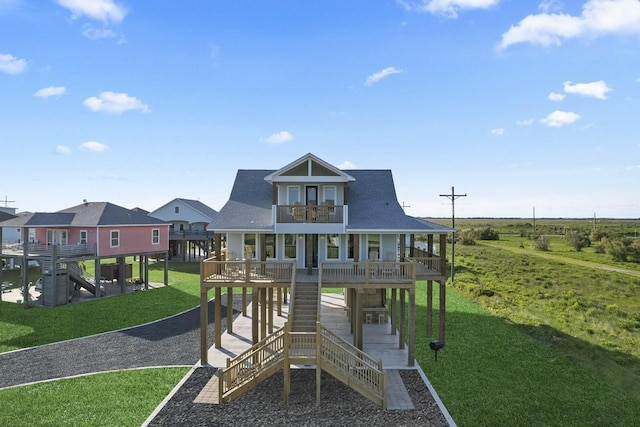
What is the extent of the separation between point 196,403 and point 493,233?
113535 mm

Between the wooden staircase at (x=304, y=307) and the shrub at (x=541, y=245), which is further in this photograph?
the shrub at (x=541, y=245)

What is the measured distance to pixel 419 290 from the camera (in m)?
36.6

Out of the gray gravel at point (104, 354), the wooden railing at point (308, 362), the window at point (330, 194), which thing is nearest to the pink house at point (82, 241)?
the gray gravel at point (104, 354)

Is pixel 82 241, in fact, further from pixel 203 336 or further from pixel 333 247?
pixel 333 247

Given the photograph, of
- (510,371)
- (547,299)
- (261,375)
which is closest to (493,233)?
(547,299)

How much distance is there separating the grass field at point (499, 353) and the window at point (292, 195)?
34.5ft

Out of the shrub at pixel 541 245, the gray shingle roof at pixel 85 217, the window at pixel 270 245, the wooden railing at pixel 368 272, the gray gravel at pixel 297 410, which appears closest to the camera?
the gray gravel at pixel 297 410

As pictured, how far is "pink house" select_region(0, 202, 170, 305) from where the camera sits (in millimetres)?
28812

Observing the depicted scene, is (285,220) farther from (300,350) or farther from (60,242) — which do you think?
(60,242)

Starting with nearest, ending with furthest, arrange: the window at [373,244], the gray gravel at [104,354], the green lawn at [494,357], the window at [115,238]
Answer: the green lawn at [494,357] < the gray gravel at [104,354] < the window at [373,244] < the window at [115,238]

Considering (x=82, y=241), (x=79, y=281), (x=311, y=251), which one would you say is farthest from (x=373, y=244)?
(x=82, y=241)

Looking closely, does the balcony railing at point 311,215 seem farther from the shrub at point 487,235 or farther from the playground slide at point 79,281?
the shrub at point 487,235

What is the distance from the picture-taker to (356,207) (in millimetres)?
22125

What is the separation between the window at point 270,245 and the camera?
21.1 m
